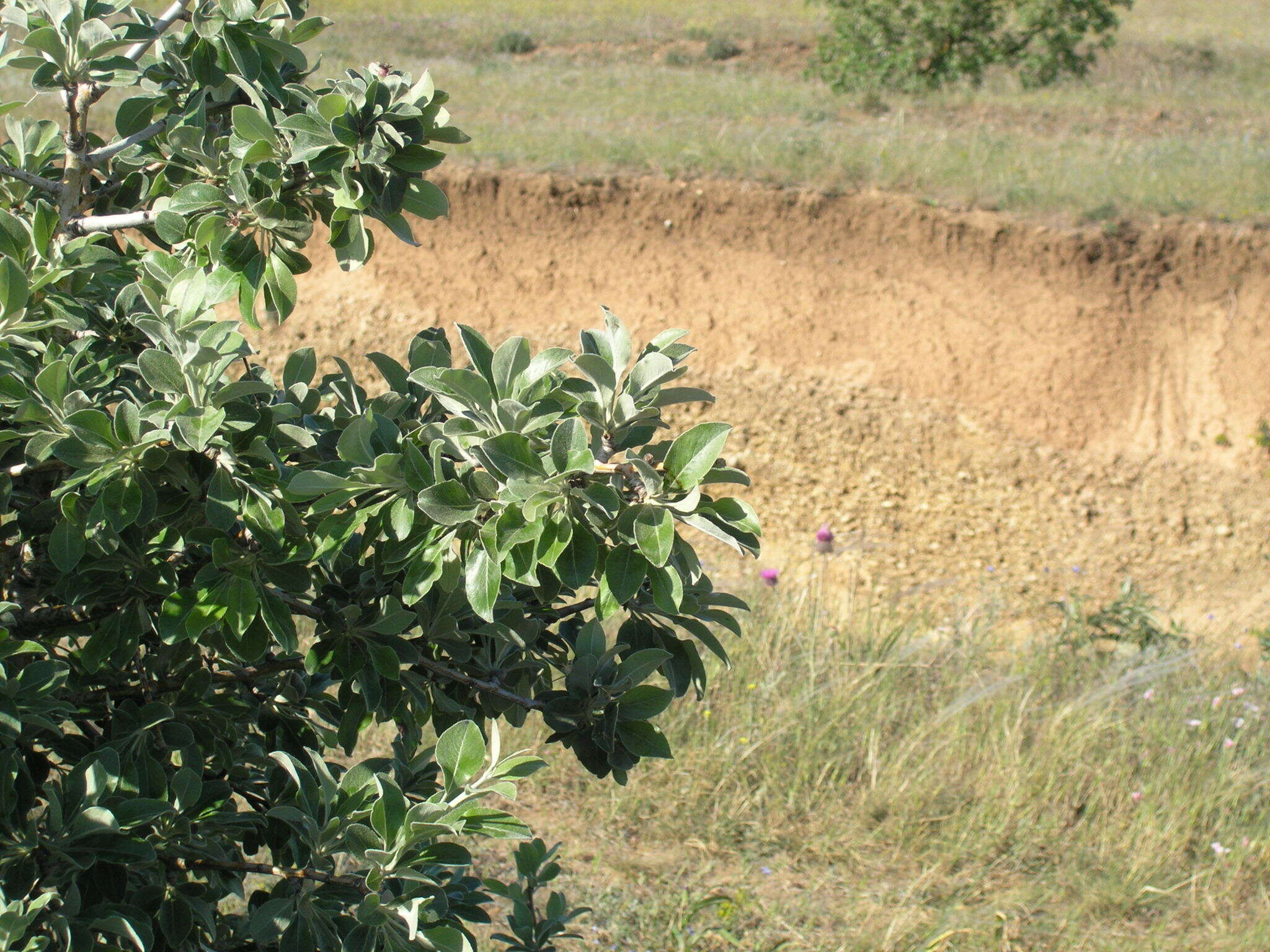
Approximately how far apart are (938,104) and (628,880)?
11.1m

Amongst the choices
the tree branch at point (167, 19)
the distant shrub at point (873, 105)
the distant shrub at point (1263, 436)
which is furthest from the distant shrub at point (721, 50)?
the tree branch at point (167, 19)

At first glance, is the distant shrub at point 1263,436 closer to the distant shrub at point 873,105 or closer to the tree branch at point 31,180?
the distant shrub at point 873,105

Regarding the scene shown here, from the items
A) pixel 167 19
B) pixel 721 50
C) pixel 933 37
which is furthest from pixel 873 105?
pixel 167 19

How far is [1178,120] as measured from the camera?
13.4m

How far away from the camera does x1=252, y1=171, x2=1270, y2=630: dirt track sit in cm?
771

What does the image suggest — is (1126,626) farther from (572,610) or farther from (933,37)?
(933,37)

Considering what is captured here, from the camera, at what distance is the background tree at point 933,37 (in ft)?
41.0

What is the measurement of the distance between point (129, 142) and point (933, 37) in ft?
42.3

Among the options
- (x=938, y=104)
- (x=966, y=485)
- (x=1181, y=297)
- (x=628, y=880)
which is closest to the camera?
(x=628, y=880)

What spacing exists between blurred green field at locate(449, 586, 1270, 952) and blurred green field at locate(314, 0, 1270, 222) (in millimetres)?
5691

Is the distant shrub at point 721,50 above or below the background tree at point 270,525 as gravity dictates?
above

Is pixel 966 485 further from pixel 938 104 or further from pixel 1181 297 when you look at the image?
pixel 938 104

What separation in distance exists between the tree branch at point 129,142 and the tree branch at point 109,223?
105mm

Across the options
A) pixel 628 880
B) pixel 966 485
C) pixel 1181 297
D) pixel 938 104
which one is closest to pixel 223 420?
pixel 628 880
